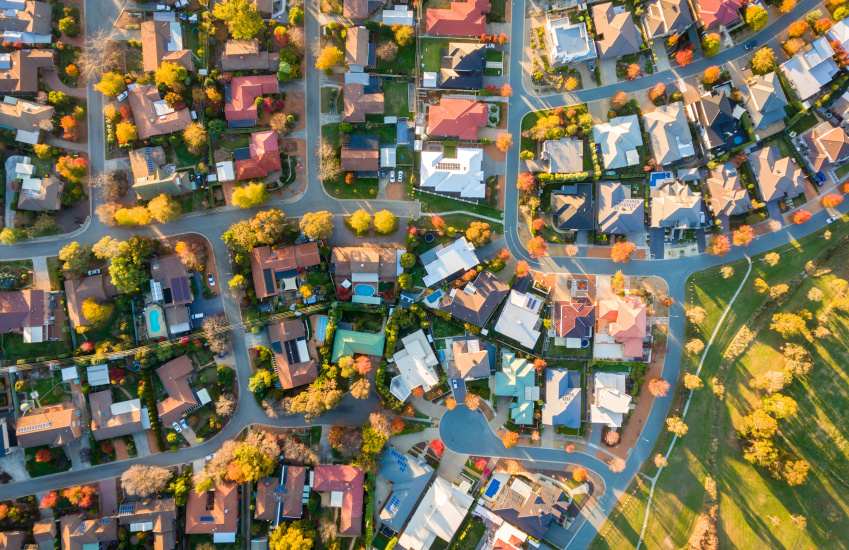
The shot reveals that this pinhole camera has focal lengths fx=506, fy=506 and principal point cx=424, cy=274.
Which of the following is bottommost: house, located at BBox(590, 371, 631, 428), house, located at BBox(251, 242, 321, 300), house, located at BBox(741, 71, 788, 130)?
house, located at BBox(590, 371, 631, 428)

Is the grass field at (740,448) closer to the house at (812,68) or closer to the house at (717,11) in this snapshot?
the house at (812,68)

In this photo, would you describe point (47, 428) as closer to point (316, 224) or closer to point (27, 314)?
point (27, 314)

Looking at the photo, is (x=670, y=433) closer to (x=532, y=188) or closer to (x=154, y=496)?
(x=532, y=188)

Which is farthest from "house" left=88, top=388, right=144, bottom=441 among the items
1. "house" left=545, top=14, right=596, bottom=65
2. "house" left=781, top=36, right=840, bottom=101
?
"house" left=781, top=36, right=840, bottom=101

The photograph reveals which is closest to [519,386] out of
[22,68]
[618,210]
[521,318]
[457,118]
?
[521,318]

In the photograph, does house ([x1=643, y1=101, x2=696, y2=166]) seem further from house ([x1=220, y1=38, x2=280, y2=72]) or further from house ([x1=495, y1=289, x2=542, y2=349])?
house ([x1=220, y1=38, x2=280, y2=72])

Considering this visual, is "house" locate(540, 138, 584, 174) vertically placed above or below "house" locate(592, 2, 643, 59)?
below
